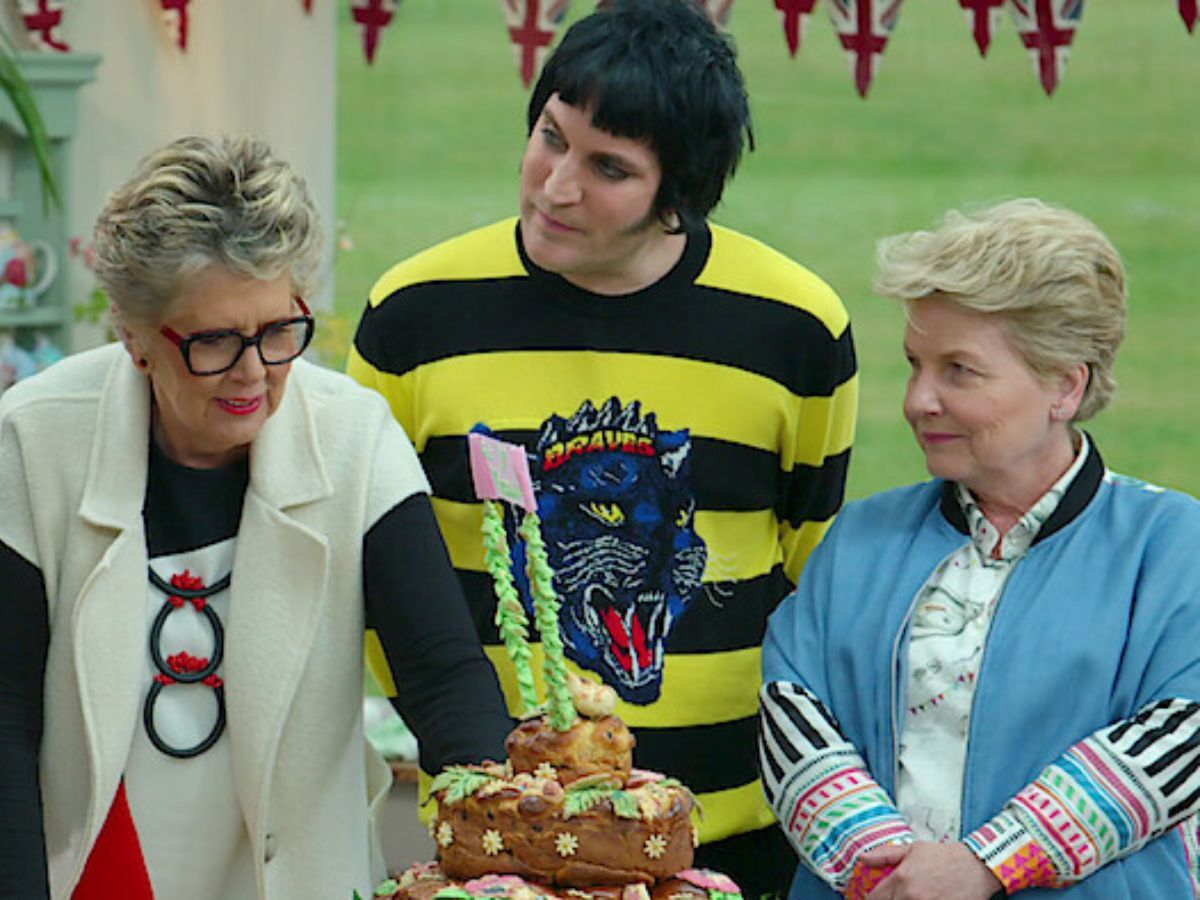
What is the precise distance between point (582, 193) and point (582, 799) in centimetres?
81

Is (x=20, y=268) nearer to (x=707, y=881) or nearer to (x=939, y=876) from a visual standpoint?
(x=939, y=876)

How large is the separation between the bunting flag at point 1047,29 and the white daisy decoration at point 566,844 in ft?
9.41

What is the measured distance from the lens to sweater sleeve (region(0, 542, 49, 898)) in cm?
177

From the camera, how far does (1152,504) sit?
86.1 inches

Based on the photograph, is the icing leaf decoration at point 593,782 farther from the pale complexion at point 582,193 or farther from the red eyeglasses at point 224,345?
the pale complexion at point 582,193

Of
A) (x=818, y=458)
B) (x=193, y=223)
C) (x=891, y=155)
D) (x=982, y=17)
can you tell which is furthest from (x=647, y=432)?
(x=891, y=155)

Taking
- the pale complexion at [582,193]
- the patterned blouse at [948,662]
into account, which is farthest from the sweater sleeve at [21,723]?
the patterned blouse at [948,662]

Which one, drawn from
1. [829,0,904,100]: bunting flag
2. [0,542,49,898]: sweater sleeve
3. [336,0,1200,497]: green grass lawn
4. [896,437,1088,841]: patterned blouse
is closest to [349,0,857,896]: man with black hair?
[896,437,1088,841]: patterned blouse

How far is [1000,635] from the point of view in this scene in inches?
83.6

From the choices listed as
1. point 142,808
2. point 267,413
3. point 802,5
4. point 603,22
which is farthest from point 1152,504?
point 802,5

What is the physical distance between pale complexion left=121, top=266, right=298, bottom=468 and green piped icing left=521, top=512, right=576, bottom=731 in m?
0.36

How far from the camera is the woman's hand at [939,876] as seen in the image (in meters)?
2.04

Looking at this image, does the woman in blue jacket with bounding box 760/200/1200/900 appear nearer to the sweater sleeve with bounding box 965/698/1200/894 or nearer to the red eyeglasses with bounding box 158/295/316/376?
the sweater sleeve with bounding box 965/698/1200/894

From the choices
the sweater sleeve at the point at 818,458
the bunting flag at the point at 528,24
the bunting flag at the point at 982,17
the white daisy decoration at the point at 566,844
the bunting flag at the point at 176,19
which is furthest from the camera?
the bunting flag at the point at 176,19
